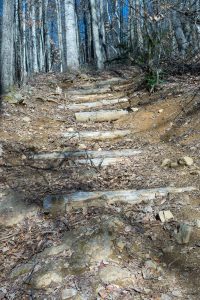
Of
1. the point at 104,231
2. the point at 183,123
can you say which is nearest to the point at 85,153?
the point at 183,123

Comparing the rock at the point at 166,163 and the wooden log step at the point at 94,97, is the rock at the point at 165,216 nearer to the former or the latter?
the rock at the point at 166,163

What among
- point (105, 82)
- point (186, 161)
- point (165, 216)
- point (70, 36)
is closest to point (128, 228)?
point (165, 216)

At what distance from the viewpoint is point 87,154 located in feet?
18.6

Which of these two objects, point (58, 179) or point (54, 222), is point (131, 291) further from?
point (58, 179)

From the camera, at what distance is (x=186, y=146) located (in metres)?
5.59

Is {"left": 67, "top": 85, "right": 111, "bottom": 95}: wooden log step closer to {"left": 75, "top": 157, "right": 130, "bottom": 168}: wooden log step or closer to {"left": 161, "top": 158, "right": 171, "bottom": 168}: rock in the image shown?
{"left": 75, "top": 157, "right": 130, "bottom": 168}: wooden log step

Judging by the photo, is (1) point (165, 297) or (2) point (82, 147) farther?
(2) point (82, 147)

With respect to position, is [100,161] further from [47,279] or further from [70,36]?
[70,36]

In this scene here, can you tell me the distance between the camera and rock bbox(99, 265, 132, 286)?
3.00 m

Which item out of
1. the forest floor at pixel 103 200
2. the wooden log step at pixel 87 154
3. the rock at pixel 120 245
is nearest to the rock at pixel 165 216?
the forest floor at pixel 103 200

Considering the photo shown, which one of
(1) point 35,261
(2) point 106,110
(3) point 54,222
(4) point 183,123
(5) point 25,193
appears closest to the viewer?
(1) point 35,261

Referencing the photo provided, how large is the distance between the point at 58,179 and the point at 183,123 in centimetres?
260

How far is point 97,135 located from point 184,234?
3459mm

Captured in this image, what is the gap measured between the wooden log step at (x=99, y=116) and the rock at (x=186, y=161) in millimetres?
2750
